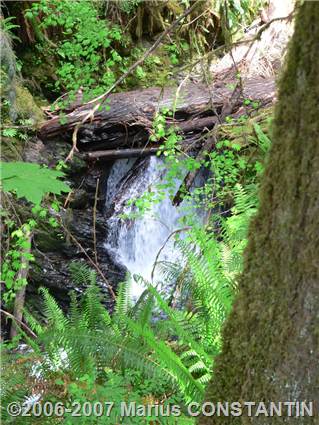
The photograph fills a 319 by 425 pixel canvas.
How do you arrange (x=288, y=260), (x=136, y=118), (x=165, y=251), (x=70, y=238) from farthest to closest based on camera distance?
(x=165, y=251), (x=136, y=118), (x=70, y=238), (x=288, y=260)

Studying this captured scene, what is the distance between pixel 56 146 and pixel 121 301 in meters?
3.98

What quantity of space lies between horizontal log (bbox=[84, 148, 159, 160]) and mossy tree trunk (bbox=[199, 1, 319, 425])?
542 cm

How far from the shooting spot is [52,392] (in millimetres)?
2744

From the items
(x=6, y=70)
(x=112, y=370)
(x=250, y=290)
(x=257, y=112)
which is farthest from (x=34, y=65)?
(x=250, y=290)

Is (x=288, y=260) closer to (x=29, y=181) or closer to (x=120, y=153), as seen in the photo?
(x=29, y=181)

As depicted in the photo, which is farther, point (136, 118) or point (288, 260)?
point (136, 118)

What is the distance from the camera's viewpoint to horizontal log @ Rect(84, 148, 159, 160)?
6961mm

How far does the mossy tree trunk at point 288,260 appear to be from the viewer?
4.54 feet

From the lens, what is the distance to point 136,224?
24.1 ft

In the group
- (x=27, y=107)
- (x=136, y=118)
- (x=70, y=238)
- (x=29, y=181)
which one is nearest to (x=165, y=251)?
(x=70, y=238)

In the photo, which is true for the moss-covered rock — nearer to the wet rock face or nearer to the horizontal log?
the wet rock face

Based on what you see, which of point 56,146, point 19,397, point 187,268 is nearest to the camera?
point 19,397

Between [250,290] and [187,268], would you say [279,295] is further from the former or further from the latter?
[187,268]

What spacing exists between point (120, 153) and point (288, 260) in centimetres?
580
